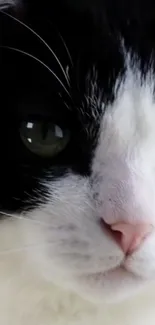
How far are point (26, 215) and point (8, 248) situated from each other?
6 centimetres

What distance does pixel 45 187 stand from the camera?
0.77 m

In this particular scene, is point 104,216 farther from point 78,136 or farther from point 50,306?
point 50,306

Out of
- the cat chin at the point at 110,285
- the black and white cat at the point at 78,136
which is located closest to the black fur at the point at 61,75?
the black and white cat at the point at 78,136

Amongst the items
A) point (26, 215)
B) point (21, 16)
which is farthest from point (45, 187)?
point (21, 16)

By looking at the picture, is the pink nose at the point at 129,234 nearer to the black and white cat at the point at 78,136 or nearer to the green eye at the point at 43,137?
the black and white cat at the point at 78,136

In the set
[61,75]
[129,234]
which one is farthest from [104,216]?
[61,75]

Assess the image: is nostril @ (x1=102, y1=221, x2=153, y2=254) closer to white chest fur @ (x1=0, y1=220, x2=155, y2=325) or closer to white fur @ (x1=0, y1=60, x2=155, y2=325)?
white fur @ (x1=0, y1=60, x2=155, y2=325)

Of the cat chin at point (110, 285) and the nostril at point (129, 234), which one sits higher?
the nostril at point (129, 234)

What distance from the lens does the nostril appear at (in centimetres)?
69

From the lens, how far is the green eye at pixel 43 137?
2.43ft

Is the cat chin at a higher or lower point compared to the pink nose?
A: lower

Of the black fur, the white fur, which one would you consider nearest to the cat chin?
the white fur

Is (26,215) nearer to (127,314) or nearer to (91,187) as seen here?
(91,187)

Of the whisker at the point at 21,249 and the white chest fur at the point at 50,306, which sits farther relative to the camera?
the white chest fur at the point at 50,306
